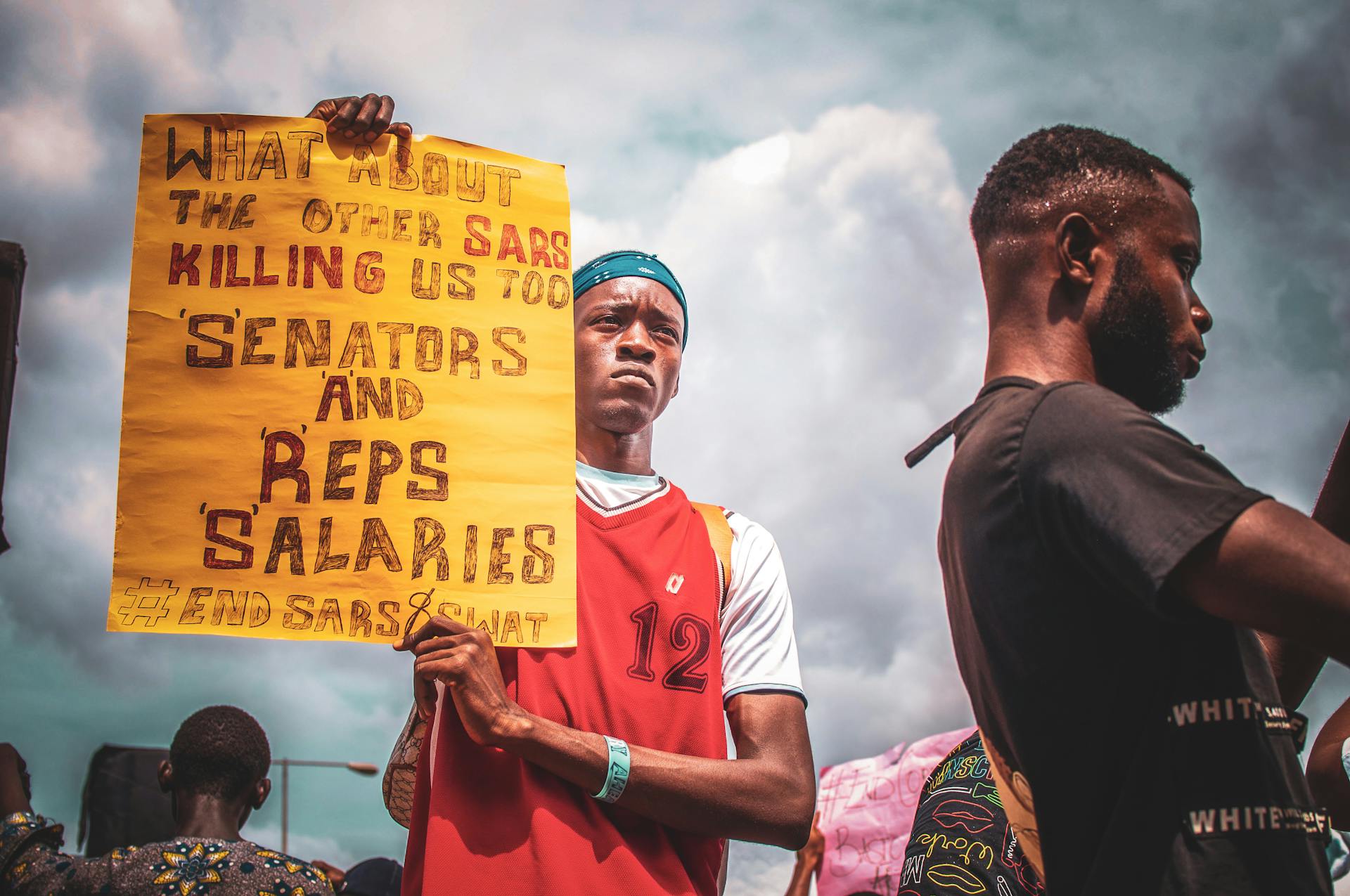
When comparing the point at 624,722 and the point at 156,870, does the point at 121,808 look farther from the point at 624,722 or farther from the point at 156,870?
the point at 624,722

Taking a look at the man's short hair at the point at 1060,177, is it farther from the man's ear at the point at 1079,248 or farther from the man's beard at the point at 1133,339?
the man's beard at the point at 1133,339

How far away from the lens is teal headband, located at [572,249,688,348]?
358 cm

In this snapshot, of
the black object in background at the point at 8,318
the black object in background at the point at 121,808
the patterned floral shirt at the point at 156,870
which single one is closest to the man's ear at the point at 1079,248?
the black object in background at the point at 8,318

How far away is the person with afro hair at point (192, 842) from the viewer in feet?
12.3

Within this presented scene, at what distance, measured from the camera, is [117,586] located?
2537 millimetres

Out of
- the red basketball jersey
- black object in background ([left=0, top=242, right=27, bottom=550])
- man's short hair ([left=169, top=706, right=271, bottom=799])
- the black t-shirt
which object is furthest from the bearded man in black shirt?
man's short hair ([left=169, top=706, right=271, bottom=799])

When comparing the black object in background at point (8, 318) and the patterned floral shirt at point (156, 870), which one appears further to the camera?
the patterned floral shirt at point (156, 870)

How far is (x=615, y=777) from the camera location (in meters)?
2.41

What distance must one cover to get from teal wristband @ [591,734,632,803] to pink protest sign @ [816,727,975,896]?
4.30 meters

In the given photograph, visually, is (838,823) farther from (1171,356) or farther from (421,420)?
(1171,356)

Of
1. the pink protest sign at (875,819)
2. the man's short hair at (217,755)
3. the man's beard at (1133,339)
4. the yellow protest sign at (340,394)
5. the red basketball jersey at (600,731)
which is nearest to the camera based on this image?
the man's beard at (1133,339)

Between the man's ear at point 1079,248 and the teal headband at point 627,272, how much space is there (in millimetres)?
1762

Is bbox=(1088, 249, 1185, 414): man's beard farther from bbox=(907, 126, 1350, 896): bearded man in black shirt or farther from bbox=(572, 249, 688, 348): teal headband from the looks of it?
bbox=(572, 249, 688, 348): teal headband

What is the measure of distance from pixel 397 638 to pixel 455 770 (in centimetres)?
34
